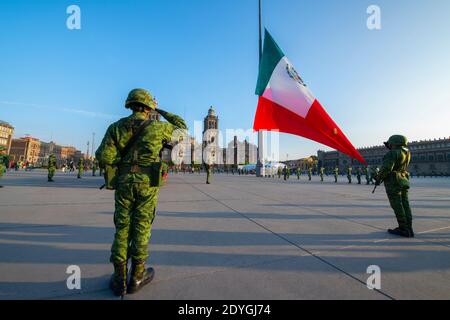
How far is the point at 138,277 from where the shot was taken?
175cm

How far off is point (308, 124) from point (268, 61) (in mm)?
4428

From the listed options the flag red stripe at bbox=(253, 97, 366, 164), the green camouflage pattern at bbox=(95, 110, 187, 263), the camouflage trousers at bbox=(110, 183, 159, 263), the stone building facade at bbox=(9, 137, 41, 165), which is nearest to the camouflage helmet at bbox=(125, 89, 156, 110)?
the green camouflage pattern at bbox=(95, 110, 187, 263)

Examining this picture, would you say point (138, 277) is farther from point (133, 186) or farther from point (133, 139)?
point (133, 139)

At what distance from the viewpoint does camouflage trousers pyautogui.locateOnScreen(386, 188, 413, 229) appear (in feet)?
10.8

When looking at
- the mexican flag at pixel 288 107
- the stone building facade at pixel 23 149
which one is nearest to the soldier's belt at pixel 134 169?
the mexican flag at pixel 288 107

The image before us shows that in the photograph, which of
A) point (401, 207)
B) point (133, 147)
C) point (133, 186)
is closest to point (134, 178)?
point (133, 186)

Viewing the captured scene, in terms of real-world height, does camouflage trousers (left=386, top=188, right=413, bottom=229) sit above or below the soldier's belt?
below

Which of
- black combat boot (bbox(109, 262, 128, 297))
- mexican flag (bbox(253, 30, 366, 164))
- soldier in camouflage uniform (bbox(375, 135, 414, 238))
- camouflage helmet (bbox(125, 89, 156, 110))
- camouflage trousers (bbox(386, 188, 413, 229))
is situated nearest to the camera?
black combat boot (bbox(109, 262, 128, 297))

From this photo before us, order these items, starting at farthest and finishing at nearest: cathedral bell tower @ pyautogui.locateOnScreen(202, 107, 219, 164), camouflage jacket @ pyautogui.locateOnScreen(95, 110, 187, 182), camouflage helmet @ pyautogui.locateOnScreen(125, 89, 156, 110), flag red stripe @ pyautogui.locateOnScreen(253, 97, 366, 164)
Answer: cathedral bell tower @ pyautogui.locateOnScreen(202, 107, 219, 164)
flag red stripe @ pyautogui.locateOnScreen(253, 97, 366, 164)
camouflage helmet @ pyautogui.locateOnScreen(125, 89, 156, 110)
camouflage jacket @ pyautogui.locateOnScreen(95, 110, 187, 182)

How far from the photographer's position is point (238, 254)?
2.43 metres

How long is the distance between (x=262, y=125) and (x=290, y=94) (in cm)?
158

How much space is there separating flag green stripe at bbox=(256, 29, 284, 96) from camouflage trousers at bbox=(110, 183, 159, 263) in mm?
8467

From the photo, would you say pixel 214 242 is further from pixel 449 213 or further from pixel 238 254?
pixel 449 213

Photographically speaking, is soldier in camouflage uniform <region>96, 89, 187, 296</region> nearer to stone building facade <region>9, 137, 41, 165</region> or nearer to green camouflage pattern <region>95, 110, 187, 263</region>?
green camouflage pattern <region>95, 110, 187, 263</region>
